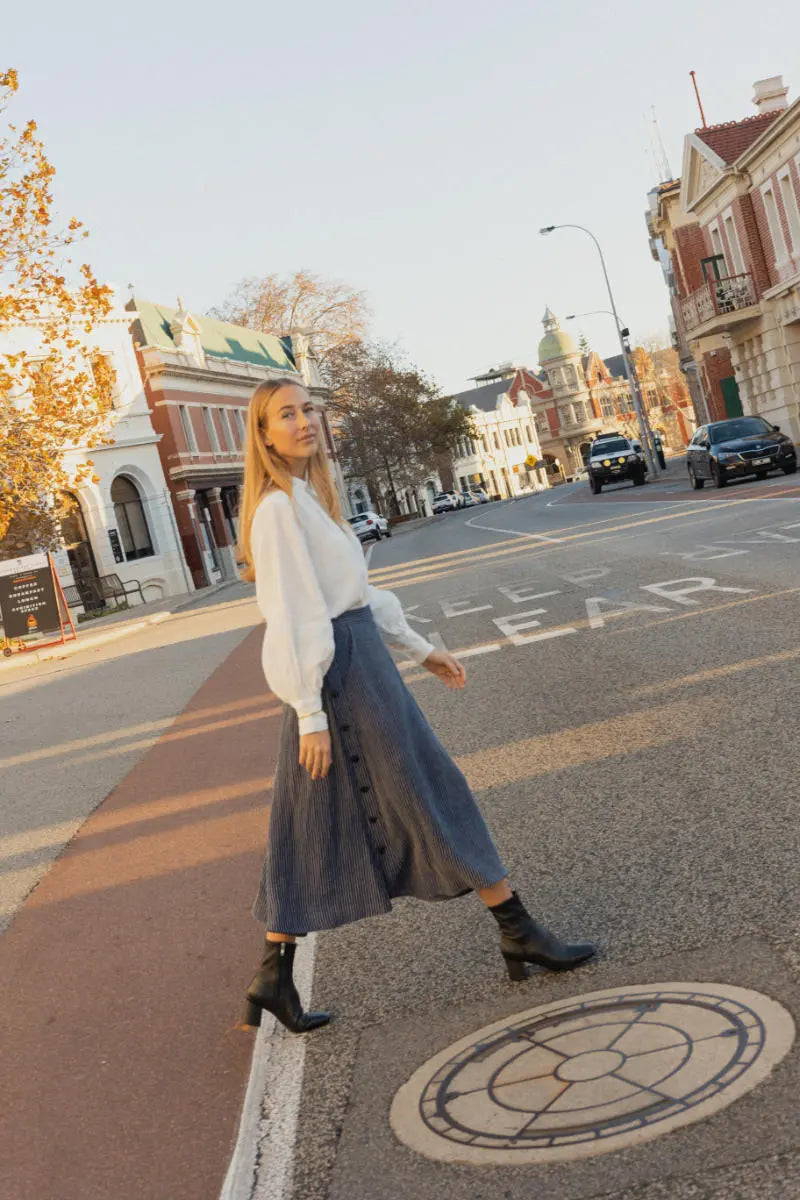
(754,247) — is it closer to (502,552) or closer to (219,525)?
(502,552)

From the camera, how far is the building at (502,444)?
13350 centimetres

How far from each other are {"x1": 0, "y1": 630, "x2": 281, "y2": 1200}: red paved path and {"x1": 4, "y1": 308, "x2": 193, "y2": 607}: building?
41.3 m

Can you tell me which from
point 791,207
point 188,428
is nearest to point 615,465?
point 791,207

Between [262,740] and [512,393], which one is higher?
[512,393]

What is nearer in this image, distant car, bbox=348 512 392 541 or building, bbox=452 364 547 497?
distant car, bbox=348 512 392 541

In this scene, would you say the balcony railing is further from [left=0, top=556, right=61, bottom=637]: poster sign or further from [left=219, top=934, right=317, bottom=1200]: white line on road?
[left=219, top=934, right=317, bottom=1200]: white line on road

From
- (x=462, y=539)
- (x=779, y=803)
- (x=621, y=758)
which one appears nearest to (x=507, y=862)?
(x=779, y=803)

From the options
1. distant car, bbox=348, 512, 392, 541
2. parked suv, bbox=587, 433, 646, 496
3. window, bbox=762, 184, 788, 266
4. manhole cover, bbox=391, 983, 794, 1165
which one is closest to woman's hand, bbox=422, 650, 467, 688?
manhole cover, bbox=391, 983, 794, 1165

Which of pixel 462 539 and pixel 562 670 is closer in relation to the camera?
pixel 562 670

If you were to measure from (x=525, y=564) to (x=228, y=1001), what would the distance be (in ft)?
56.6

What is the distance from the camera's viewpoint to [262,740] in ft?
33.0

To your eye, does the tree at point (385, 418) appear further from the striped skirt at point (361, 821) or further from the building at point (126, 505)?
the striped skirt at point (361, 821)

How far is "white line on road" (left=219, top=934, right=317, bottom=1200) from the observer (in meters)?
3.23

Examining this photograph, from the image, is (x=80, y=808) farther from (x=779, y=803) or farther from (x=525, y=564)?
(x=525, y=564)
